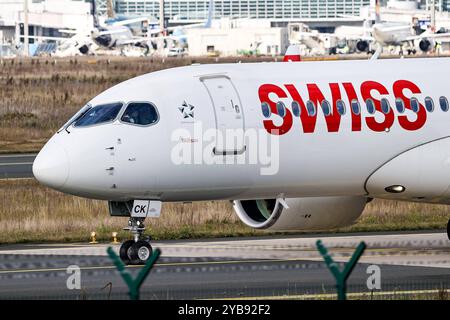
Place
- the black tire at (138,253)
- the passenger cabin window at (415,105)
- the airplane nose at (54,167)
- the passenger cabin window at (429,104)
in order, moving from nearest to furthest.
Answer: the airplane nose at (54,167), the black tire at (138,253), the passenger cabin window at (415,105), the passenger cabin window at (429,104)

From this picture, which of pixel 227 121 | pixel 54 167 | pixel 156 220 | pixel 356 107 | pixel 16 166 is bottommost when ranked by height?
pixel 16 166

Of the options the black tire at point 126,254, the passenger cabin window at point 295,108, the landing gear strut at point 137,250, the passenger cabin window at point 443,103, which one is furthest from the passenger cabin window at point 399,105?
the black tire at point 126,254

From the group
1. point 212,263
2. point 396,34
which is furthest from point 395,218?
point 396,34

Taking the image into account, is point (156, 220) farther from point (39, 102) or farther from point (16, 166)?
point (39, 102)

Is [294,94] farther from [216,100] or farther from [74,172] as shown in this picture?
[74,172]

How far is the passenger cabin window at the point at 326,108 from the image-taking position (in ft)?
82.7

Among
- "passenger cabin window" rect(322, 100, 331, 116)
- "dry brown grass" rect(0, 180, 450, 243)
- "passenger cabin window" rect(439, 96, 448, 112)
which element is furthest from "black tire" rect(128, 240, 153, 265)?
"passenger cabin window" rect(439, 96, 448, 112)

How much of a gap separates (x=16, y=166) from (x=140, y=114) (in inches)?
990

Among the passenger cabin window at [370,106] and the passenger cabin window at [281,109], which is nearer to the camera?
the passenger cabin window at [281,109]

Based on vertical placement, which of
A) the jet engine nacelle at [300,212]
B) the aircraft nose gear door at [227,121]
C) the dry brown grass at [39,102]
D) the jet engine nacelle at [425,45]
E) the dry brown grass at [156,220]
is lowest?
the jet engine nacelle at [425,45]

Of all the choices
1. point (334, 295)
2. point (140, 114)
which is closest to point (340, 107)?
point (140, 114)

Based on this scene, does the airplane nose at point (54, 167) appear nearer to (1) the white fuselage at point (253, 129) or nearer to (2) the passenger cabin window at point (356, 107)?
(1) the white fuselage at point (253, 129)

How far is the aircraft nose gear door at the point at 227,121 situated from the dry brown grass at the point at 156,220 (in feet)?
19.5

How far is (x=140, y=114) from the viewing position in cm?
2417
